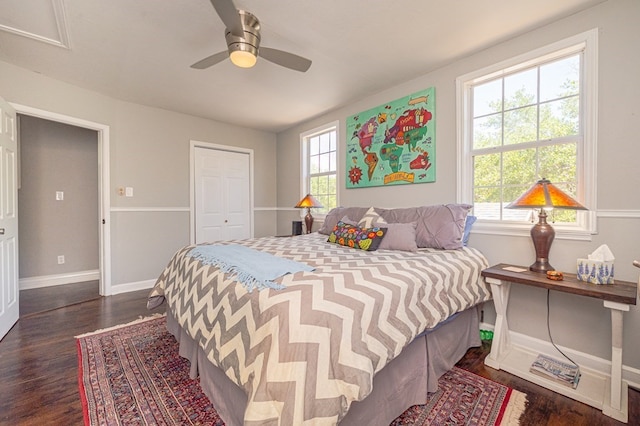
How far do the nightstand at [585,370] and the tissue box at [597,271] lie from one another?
0.04 m

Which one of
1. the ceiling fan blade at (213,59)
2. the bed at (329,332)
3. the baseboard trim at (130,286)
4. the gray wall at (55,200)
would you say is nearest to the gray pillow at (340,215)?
the bed at (329,332)

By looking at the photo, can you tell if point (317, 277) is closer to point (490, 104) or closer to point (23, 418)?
point (23, 418)

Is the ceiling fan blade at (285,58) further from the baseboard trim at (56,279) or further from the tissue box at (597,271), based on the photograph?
the baseboard trim at (56,279)

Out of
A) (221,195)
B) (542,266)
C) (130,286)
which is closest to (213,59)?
(221,195)

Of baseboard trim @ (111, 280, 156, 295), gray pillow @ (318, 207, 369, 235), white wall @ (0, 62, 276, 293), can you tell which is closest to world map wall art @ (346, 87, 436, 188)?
gray pillow @ (318, 207, 369, 235)

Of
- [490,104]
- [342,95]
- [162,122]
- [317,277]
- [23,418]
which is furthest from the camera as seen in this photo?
[162,122]

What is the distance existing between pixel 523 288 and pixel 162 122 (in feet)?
15.0

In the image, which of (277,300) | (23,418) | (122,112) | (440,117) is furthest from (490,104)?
(122,112)

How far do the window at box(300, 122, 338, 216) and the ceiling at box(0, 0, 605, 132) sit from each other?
0.84 m

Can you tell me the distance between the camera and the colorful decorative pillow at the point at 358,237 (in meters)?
2.31

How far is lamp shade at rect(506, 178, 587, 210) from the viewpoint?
177 cm

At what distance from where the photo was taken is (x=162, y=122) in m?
3.86

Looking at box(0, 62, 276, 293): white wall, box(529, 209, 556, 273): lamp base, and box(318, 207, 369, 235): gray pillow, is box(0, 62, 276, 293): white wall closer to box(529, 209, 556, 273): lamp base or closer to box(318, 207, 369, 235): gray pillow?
box(318, 207, 369, 235): gray pillow

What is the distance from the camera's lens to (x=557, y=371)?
1818 millimetres
